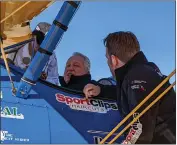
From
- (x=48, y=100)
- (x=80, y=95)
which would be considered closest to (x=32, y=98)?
(x=48, y=100)

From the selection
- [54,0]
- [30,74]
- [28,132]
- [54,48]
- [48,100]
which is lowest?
[28,132]

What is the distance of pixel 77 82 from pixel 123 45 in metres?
0.92

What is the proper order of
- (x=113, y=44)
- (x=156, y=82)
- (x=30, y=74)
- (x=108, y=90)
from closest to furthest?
1. (x=156, y=82)
2. (x=113, y=44)
3. (x=30, y=74)
4. (x=108, y=90)

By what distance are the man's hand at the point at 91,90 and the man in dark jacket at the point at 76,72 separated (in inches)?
12.5

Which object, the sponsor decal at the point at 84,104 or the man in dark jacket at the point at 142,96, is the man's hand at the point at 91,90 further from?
the man in dark jacket at the point at 142,96

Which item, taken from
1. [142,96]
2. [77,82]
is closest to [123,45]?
[142,96]

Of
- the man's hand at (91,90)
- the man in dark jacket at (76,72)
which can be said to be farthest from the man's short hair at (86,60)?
the man's hand at (91,90)

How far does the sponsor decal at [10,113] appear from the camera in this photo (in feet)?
9.30

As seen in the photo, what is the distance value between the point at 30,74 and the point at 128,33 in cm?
81

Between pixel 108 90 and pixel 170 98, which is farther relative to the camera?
pixel 108 90

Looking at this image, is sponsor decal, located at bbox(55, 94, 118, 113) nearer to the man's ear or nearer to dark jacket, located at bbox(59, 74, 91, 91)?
dark jacket, located at bbox(59, 74, 91, 91)

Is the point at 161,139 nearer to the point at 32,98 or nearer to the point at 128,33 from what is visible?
the point at 128,33

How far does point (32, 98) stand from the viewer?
2.89 m

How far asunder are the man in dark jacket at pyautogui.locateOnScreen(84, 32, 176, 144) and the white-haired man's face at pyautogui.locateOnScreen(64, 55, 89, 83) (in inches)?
34.6
